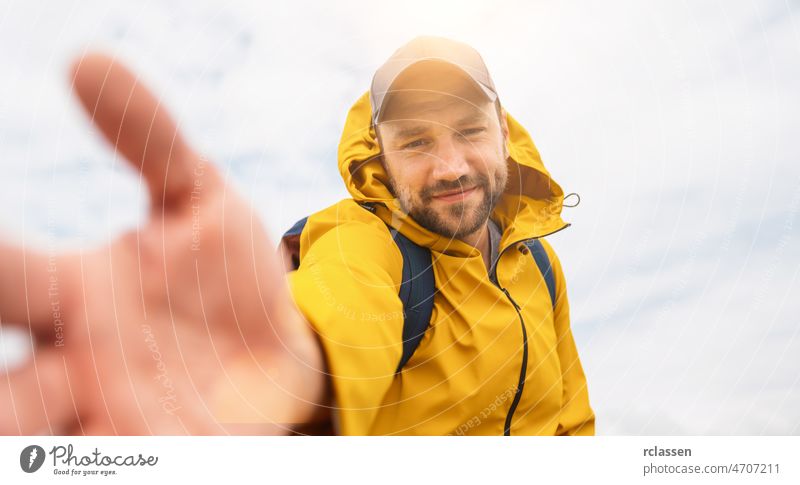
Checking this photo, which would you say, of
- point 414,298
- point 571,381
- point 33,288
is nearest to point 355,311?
point 414,298

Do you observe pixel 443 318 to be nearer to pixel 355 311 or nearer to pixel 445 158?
pixel 355 311

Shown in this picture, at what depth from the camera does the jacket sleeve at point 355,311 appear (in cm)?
106

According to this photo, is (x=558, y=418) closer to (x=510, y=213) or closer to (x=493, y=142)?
(x=510, y=213)

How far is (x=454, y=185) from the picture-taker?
1.28 meters

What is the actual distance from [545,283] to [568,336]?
0.14m

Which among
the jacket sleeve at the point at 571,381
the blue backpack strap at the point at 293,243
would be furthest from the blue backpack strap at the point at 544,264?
the blue backpack strap at the point at 293,243

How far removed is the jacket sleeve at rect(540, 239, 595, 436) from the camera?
1411 millimetres

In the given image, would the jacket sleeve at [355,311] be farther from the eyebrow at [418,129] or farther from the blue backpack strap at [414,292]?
the eyebrow at [418,129]

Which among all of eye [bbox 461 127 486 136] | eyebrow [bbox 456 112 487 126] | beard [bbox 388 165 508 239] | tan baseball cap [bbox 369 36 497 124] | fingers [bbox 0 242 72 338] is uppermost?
tan baseball cap [bbox 369 36 497 124]

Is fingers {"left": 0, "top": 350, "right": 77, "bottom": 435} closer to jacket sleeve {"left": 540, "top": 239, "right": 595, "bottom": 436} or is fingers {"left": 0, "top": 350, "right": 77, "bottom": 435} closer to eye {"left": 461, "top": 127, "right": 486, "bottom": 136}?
eye {"left": 461, "top": 127, "right": 486, "bottom": 136}

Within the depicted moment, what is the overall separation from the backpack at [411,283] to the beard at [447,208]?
6cm

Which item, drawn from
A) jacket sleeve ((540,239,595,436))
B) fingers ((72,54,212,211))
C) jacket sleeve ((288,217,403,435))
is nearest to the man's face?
jacket sleeve ((288,217,403,435))

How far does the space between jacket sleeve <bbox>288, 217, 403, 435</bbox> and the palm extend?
5 centimetres
